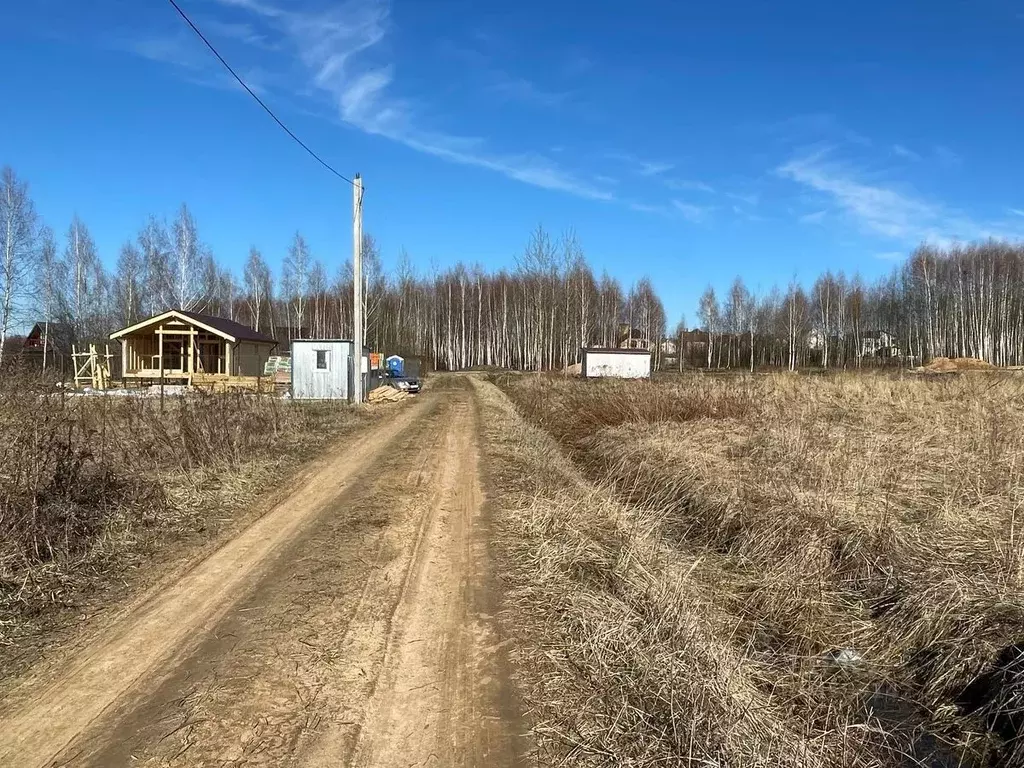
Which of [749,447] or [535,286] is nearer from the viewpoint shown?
[749,447]

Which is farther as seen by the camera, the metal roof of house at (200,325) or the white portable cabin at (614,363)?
the white portable cabin at (614,363)

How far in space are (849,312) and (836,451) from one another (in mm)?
81782

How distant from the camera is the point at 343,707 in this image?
3586 millimetres

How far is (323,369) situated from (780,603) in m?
22.5

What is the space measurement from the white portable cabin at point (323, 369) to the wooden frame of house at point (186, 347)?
1078 centimetres

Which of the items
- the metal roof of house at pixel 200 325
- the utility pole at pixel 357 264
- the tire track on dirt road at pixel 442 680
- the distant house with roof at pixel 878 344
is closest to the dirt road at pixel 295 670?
the tire track on dirt road at pixel 442 680

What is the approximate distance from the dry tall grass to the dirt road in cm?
83

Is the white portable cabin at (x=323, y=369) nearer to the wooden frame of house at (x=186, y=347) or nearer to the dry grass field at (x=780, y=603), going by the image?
the wooden frame of house at (x=186, y=347)

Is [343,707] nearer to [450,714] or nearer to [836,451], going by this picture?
[450,714]

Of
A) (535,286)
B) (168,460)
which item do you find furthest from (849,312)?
(168,460)

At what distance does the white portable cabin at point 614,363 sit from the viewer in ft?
147

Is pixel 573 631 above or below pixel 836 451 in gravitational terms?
below

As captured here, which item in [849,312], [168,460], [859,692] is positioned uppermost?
[849,312]

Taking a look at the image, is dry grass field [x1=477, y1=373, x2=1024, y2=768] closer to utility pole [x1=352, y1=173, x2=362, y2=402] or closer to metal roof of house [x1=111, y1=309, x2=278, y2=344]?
utility pole [x1=352, y1=173, x2=362, y2=402]
